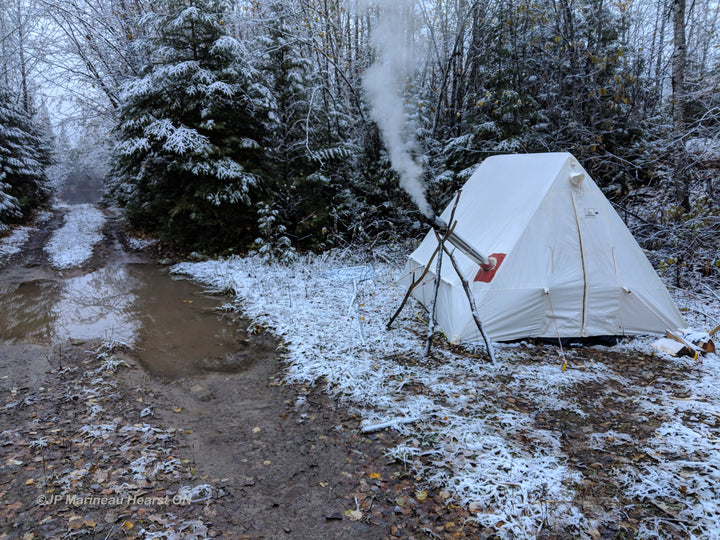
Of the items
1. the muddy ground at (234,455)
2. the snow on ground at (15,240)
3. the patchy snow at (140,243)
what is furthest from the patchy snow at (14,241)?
the muddy ground at (234,455)

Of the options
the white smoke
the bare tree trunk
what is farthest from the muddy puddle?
the bare tree trunk

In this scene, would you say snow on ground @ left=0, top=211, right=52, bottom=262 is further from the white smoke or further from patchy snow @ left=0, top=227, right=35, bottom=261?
the white smoke

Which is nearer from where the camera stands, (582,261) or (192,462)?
(192,462)

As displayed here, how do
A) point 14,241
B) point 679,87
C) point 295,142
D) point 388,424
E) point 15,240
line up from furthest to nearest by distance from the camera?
point 15,240
point 14,241
point 295,142
point 679,87
point 388,424

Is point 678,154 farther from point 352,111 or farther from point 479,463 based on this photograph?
point 352,111

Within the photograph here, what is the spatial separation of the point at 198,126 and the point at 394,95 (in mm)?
7510

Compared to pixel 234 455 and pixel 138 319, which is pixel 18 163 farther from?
pixel 234 455

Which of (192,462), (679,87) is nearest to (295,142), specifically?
(679,87)

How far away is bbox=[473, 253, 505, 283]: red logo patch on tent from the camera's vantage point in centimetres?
504

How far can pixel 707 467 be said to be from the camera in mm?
2975

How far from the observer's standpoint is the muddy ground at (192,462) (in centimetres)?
262

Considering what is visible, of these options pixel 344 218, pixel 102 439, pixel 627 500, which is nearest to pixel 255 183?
pixel 344 218

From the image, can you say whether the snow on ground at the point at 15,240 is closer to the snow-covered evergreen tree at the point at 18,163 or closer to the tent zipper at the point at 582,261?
the snow-covered evergreen tree at the point at 18,163

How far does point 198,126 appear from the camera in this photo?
35.1 ft
